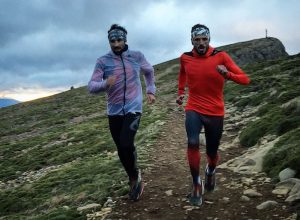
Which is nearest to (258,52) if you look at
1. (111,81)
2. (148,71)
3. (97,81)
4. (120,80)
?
(148,71)

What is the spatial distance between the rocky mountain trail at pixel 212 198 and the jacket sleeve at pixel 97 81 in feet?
9.21

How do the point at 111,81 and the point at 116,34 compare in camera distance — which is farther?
the point at 116,34

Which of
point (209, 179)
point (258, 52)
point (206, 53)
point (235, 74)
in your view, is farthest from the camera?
point (258, 52)

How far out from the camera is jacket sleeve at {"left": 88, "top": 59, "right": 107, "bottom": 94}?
9.61 m

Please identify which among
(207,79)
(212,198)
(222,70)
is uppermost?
(222,70)

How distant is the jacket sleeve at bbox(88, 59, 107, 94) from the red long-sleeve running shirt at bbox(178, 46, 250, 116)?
1.89 metres

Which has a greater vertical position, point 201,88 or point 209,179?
point 201,88

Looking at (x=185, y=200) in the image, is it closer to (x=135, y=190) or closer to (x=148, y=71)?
(x=135, y=190)

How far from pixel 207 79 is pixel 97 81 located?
97.1 inches

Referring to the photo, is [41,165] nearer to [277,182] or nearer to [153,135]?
[153,135]

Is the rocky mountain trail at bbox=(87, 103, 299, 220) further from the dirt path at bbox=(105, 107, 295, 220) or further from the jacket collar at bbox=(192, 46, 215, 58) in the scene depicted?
the jacket collar at bbox=(192, 46, 215, 58)

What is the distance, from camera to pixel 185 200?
32.8ft

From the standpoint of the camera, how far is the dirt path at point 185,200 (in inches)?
347

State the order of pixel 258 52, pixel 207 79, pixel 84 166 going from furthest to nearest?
pixel 258 52, pixel 84 166, pixel 207 79
